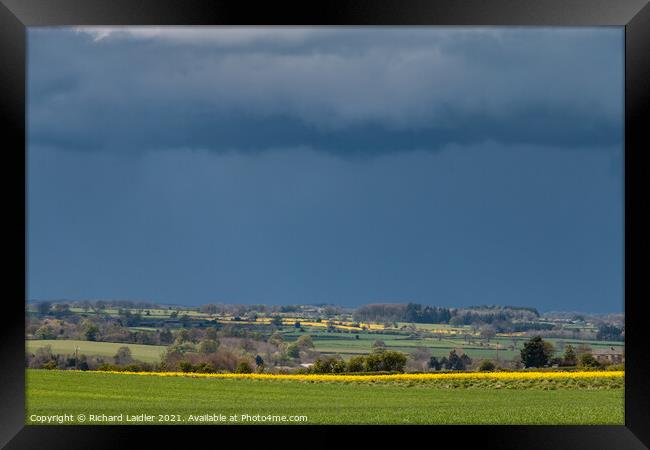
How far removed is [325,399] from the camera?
6312mm

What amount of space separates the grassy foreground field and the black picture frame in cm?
95

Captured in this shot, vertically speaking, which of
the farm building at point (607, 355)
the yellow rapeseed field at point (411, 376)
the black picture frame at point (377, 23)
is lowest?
the yellow rapeseed field at point (411, 376)

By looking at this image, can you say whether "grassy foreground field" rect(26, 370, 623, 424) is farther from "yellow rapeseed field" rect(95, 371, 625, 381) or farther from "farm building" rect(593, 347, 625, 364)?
"farm building" rect(593, 347, 625, 364)

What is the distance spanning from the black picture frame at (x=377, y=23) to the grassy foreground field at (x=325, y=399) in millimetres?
948

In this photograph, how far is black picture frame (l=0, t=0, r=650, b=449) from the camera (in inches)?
131

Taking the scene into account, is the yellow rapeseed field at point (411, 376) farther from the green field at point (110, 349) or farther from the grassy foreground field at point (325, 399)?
the green field at point (110, 349)

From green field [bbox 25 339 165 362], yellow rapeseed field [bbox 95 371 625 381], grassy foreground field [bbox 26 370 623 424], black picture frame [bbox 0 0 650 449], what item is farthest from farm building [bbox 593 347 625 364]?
green field [bbox 25 339 165 362]

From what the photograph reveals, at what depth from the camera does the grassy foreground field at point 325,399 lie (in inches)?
193

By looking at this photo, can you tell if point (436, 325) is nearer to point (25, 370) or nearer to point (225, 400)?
point (225, 400)

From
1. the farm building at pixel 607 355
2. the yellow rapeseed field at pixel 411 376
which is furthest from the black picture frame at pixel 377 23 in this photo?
the farm building at pixel 607 355

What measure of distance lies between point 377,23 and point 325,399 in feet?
13.4

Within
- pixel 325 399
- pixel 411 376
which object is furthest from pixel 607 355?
pixel 325 399

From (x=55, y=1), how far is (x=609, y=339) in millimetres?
5791

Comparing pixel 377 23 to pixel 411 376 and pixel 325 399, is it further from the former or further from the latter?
pixel 411 376
